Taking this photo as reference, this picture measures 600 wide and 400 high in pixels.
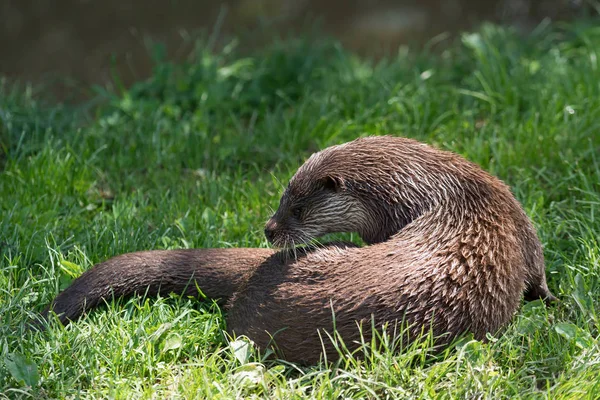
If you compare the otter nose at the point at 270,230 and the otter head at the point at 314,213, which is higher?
the otter head at the point at 314,213

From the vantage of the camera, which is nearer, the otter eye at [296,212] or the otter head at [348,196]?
the otter head at [348,196]

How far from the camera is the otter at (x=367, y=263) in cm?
298

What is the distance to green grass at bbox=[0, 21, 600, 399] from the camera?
2.97 metres

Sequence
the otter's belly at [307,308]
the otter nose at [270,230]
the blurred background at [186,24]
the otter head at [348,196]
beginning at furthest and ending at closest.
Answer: the blurred background at [186,24]
the otter nose at [270,230]
the otter head at [348,196]
the otter's belly at [307,308]

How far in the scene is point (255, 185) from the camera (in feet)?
15.1

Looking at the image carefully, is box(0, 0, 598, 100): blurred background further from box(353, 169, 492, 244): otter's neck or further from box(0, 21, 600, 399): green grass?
box(353, 169, 492, 244): otter's neck

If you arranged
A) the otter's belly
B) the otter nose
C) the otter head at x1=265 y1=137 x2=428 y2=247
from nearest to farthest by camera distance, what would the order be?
the otter's belly → the otter head at x1=265 y1=137 x2=428 y2=247 → the otter nose

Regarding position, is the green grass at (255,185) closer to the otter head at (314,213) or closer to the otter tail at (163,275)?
the otter tail at (163,275)

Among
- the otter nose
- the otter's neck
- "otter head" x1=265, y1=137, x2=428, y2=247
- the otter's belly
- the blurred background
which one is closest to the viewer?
the otter's belly

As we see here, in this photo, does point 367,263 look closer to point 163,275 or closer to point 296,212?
point 296,212

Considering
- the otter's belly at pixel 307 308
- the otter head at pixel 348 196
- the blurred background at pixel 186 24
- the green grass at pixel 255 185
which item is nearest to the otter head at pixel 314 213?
the otter head at pixel 348 196

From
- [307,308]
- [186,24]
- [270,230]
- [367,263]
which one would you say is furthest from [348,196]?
[186,24]

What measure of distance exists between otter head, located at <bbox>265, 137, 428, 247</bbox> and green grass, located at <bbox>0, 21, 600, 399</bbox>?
52 centimetres

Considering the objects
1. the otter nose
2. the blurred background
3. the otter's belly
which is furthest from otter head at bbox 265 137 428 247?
the blurred background
